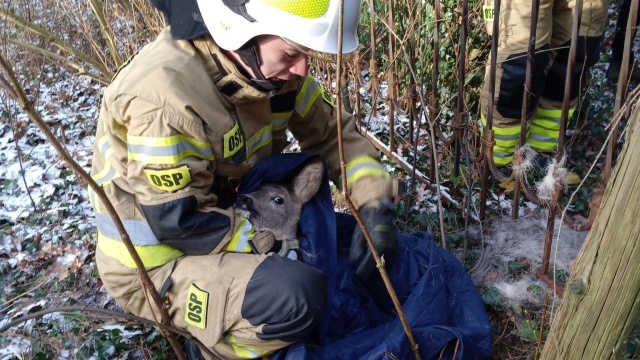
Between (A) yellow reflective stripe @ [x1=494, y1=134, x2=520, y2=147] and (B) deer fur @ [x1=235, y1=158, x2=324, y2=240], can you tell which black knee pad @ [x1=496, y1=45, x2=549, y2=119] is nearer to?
(A) yellow reflective stripe @ [x1=494, y1=134, x2=520, y2=147]

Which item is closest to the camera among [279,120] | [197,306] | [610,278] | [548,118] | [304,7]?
[610,278]

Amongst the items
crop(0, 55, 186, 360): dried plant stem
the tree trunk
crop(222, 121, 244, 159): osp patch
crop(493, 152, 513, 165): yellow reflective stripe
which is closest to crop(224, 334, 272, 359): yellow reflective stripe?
crop(0, 55, 186, 360): dried plant stem

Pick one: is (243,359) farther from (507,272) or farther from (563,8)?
(563,8)

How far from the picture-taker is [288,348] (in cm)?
216

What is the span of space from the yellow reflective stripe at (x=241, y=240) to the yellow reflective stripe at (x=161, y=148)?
38 cm

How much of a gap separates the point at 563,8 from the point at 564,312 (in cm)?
244

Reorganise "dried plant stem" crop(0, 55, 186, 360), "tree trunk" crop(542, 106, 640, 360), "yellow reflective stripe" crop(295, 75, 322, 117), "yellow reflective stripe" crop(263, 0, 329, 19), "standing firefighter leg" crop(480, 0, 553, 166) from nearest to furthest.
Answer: "dried plant stem" crop(0, 55, 186, 360)
"tree trunk" crop(542, 106, 640, 360)
"yellow reflective stripe" crop(263, 0, 329, 19)
"yellow reflective stripe" crop(295, 75, 322, 117)
"standing firefighter leg" crop(480, 0, 553, 166)

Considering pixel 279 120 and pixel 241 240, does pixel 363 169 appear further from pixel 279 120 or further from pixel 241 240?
pixel 241 240

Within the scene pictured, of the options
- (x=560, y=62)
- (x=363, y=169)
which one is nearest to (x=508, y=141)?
(x=560, y=62)

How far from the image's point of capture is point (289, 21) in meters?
1.83

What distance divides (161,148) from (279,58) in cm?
53

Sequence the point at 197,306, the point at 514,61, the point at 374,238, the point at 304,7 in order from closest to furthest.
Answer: the point at 304,7 → the point at 197,306 → the point at 374,238 → the point at 514,61

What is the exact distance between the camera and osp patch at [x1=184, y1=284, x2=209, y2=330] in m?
2.07

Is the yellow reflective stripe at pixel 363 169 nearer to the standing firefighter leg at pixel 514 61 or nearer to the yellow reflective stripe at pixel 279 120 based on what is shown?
the yellow reflective stripe at pixel 279 120
